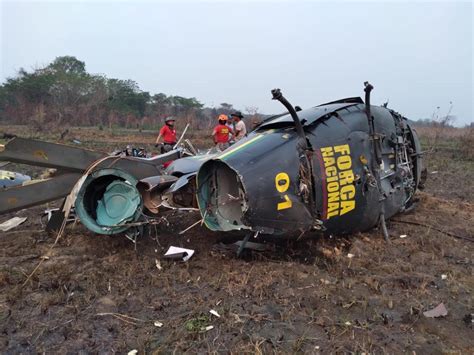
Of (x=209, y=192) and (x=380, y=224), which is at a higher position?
(x=209, y=192)

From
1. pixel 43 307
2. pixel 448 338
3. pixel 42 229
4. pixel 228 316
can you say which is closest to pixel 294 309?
pixel 228 316

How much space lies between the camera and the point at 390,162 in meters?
6.42

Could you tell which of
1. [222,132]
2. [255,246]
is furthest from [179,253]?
[222,132]

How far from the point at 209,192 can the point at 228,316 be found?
1.88 meters

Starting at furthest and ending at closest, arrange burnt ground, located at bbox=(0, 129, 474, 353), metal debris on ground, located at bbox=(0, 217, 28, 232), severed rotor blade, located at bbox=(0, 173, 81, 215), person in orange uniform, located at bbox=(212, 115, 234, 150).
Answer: person in orange uniform, located at bbox=(212, 115, 234, 150)
metal debris on ground, located at bbox=(0, 217, 28, 232)
severed rotor blade, located at bbox=(0, 173, 81, 215)
burnt ground, located at bbox=(0, 129, 474, 353)

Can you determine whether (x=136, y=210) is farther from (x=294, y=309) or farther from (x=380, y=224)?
(x=380, y=224)

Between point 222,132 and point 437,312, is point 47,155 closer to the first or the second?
point 437,312

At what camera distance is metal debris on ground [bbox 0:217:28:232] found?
7051mm

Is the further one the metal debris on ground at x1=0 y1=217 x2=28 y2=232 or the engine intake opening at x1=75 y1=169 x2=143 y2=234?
the metal debris on ground at x1=0 y1=217 x2=28 y2=232

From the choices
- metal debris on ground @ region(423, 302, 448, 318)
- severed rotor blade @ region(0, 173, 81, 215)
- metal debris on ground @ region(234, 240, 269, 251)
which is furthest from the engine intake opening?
metal debris on ground @ region(423, 302, 448, 318)

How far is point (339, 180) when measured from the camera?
5141mm

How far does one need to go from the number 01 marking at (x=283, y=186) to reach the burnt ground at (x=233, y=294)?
78 cm

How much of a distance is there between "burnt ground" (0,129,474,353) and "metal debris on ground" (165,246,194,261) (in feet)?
0.25

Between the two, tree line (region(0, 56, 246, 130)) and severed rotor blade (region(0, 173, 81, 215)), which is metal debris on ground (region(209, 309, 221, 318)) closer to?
severed rotor blade (region(0, 173, 81, 215))
